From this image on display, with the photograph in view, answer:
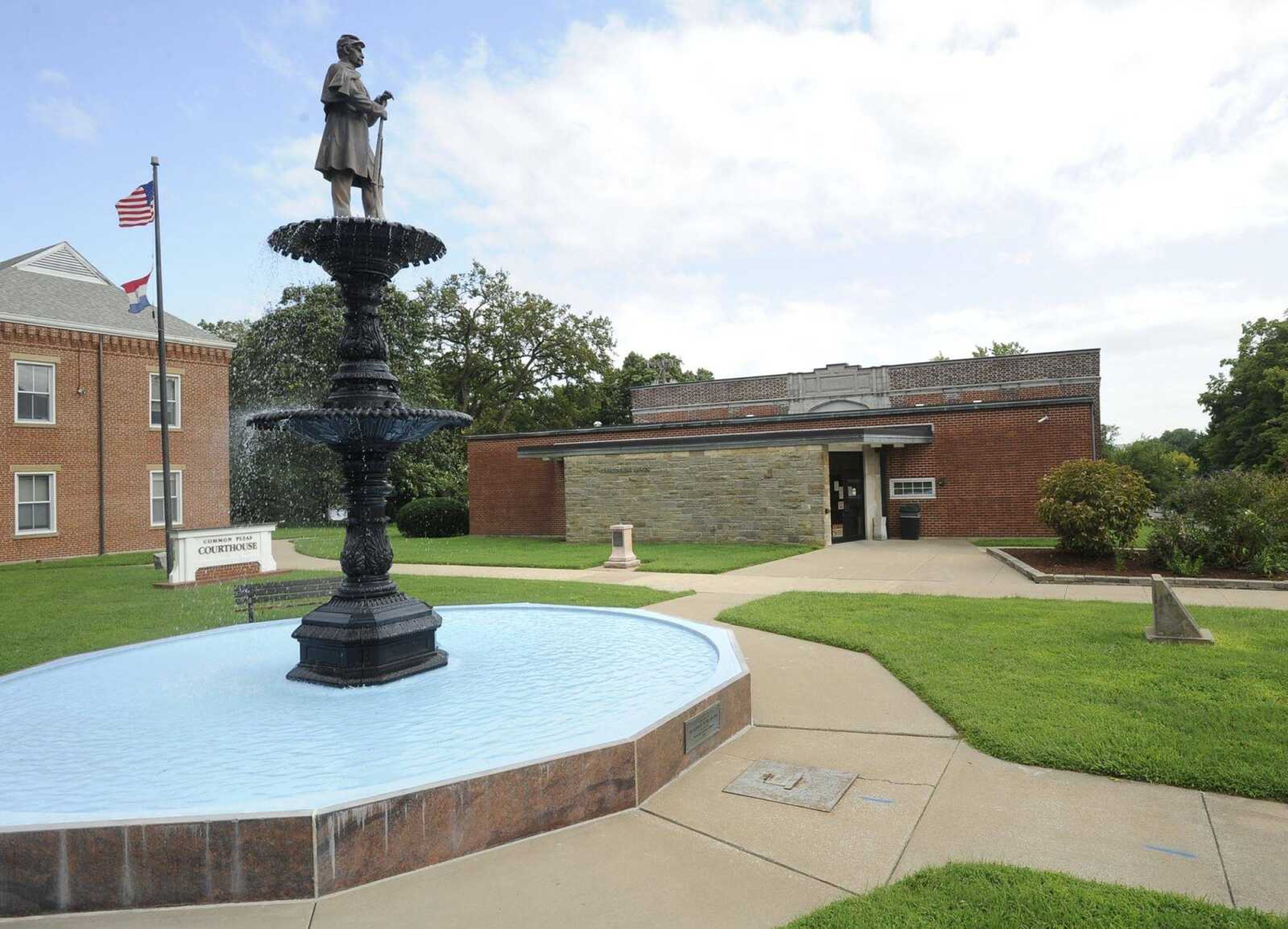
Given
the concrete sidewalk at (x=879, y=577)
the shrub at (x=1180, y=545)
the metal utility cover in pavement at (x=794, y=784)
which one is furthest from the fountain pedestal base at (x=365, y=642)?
the shrub at (x=1180, y=545)

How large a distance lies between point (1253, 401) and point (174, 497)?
5979cm

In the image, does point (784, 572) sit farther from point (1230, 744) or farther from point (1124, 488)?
point (1230, 744)

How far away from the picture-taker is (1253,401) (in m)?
50.7

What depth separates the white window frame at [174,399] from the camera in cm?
2723

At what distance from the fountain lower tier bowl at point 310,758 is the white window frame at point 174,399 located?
22.3 m

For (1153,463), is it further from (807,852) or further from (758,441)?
(807,852)

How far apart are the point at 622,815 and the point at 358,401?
4383mm

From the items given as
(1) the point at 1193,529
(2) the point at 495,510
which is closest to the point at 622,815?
(1) the point at 1193,529

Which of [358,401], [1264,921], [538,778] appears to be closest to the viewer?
[1264,921]

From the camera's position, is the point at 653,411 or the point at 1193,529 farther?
the point at 653,411

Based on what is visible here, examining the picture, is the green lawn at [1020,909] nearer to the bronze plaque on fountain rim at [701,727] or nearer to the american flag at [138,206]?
the bronze plaque on fountain rim at [701,727]

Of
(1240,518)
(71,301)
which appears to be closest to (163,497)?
(71,301)

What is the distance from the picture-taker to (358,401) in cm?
709

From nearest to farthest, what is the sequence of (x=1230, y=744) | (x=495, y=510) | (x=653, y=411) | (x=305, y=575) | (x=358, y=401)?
1. (x=1230, y=744)
2. (x=358, y=401)
3. (x=305, y=575)
4. (x=495, y=510)
5. (x=653, y=411)
